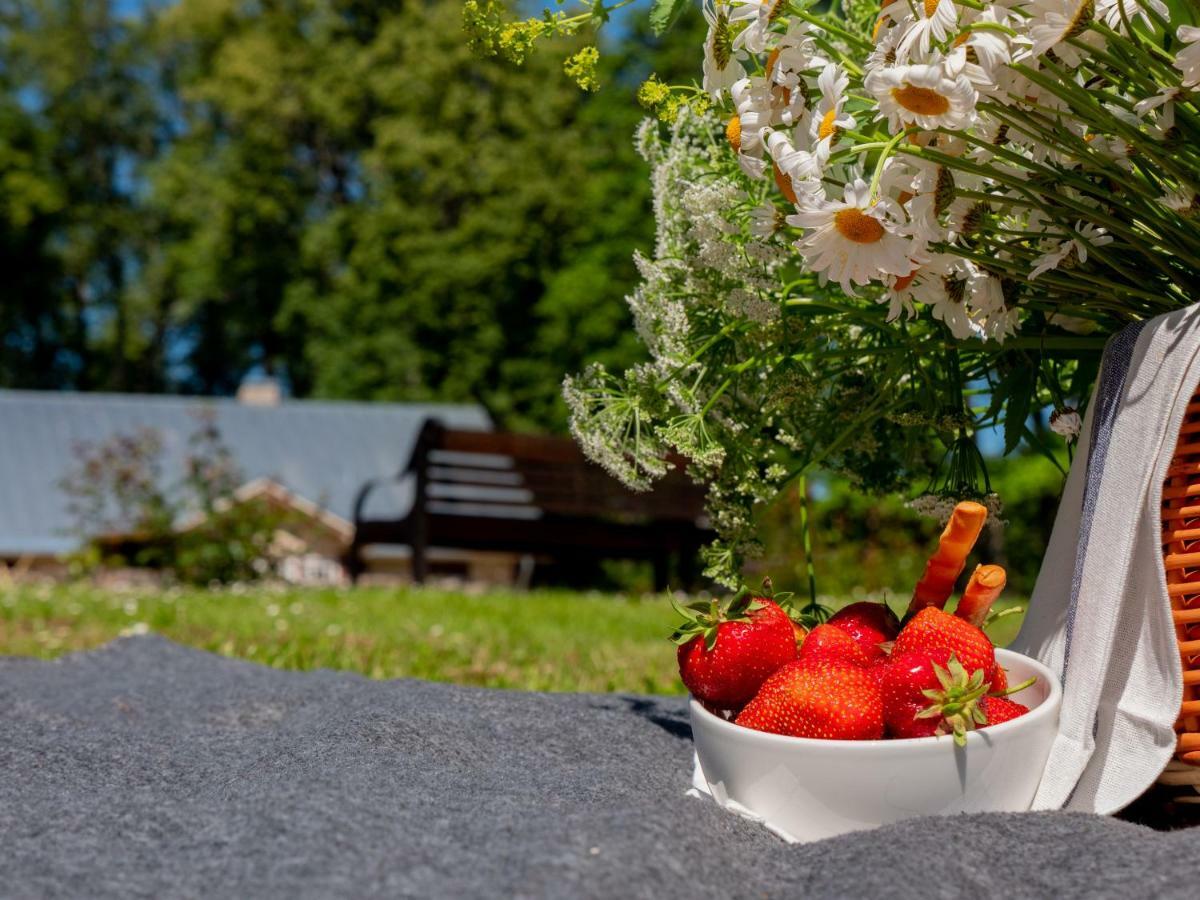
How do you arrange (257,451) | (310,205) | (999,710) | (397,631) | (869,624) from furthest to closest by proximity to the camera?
(310,205), (257,451), (397,631), (869,624), (999,710)

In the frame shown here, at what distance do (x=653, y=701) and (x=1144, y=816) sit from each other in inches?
45.3

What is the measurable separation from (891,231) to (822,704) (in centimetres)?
60

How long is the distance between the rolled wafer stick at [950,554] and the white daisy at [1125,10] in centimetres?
67

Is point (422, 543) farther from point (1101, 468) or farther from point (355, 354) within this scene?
point (355, 354)

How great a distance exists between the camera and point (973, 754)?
4.86ft

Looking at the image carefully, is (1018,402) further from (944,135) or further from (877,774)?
(877,774)

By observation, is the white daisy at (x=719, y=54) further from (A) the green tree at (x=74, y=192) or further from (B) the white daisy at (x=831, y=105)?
(A) the green tree at (x=74, y=192)

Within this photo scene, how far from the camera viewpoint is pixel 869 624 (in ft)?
5.82

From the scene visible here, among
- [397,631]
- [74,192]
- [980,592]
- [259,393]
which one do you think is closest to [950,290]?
[980,592]

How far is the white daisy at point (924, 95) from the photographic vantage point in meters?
1.32

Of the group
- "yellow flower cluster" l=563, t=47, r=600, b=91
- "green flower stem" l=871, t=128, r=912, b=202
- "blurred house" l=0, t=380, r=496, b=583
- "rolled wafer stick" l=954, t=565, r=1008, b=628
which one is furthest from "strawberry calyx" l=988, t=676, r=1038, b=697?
"blurred house" l=0, t=380, r=496, b=583

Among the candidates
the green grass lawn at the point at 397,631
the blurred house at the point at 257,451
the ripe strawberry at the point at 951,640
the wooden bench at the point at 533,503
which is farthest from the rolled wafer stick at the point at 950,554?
the blurred house at the point at 257,451

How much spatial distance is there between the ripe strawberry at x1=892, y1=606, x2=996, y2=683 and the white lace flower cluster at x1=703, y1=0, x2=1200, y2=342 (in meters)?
0.40

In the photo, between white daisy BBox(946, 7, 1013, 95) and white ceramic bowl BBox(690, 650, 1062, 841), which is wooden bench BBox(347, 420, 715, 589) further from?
white daisy BBox(946, 7, 1013, 95)
